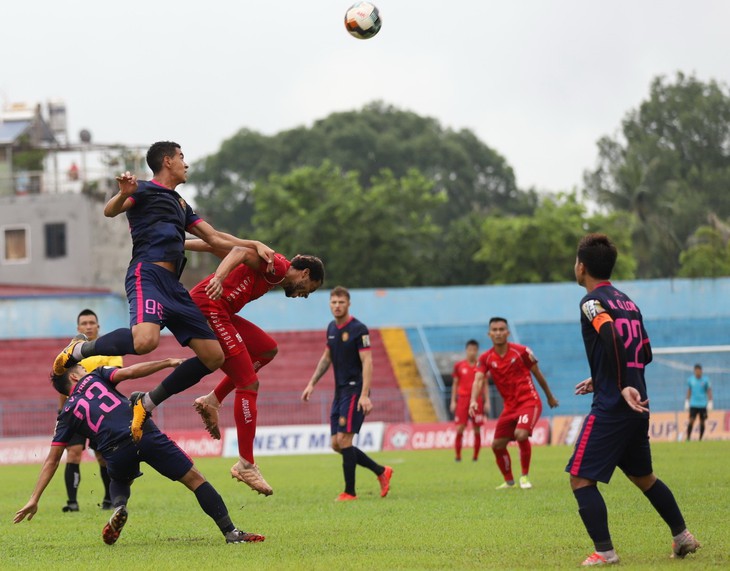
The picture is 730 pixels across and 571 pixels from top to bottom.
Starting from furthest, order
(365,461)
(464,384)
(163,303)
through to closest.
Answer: (464,384), (365,461), (163,303)

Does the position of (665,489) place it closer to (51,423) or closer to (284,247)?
(51,423)

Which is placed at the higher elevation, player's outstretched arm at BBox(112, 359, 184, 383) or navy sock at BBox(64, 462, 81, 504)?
player's outstretched arm at BBox(112, 359, 184, 383)

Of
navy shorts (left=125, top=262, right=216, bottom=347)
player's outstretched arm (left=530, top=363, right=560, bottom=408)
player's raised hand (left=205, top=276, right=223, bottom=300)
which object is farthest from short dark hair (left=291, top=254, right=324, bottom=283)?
player's outstretched arm (left=530, top=363, right=560, bottom=408)

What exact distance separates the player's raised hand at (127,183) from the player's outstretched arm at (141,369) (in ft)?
5.54

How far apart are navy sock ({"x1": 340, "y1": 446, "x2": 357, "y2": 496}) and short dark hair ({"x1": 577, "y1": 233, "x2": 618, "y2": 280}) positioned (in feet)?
24.4

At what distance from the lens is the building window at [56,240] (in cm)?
5228

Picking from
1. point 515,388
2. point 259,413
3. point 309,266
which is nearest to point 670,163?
point 259,413

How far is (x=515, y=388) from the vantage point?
52.8 ft

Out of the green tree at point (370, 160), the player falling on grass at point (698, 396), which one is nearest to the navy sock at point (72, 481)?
the player falling on grass at point (698, 396)

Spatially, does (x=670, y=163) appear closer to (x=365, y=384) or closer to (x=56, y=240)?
(x=56, y=240)

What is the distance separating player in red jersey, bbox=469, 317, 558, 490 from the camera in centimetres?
1571

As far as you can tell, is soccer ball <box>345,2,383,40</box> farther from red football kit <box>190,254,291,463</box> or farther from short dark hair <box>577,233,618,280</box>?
short dark hair <box>577,233,618,280</box>

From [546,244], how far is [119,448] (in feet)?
165

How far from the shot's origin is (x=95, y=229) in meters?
52.6
